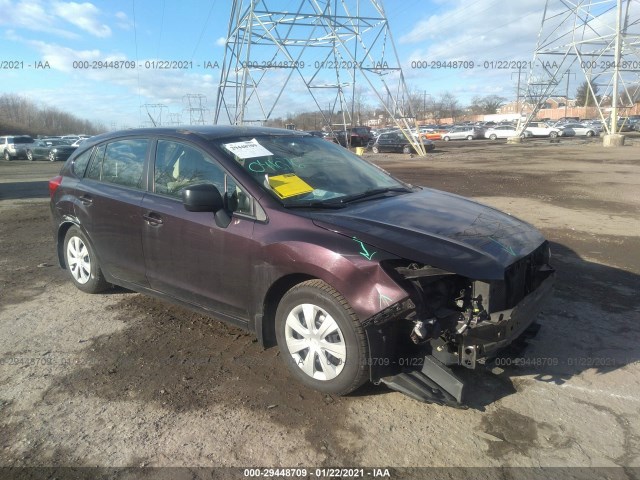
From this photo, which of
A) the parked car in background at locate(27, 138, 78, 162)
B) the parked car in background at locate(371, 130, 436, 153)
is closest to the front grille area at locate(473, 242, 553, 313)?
the parked car in background at locate(371, 130, 436, 153)

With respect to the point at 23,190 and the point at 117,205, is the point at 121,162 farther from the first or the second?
the point at 23,190

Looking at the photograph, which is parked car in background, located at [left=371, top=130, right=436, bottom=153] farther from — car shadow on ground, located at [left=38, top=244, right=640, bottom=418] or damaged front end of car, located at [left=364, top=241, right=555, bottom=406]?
damaged front end of car, located at [left=364, top=241, right=555, bottom=406]

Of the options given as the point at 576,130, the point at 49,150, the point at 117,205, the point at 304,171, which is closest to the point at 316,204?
the point at 304,171

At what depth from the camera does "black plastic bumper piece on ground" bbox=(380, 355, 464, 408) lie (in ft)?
9.57

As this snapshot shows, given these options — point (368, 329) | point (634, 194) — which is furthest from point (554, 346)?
point (634, 194)

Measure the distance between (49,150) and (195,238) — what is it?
109ft

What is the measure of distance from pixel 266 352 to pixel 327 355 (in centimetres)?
84

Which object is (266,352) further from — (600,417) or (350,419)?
(600,417)

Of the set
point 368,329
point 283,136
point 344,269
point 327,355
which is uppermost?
point 283,136

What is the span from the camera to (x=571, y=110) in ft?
308

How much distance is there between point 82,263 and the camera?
5113 millimetres

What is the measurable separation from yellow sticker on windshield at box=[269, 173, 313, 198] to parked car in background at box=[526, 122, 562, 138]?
52.6 metres

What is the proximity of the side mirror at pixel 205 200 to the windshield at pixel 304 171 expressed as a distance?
33cm

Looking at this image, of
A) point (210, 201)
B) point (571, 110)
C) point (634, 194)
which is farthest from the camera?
point (571, 110)
